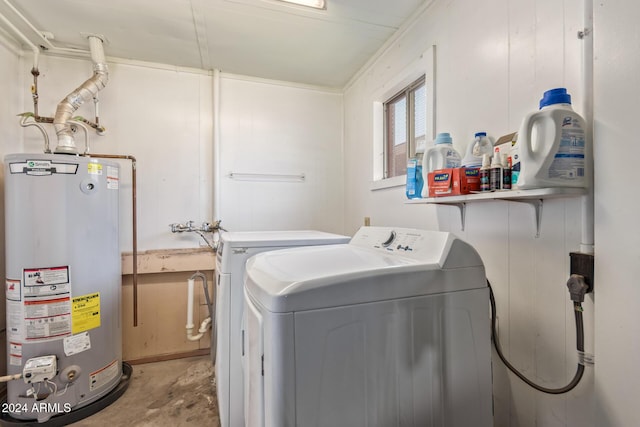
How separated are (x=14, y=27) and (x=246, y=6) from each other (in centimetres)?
144

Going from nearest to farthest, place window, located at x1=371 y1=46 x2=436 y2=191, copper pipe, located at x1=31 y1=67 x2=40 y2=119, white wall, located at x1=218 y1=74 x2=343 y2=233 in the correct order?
window, located at x1=371 y1=46 x2=436 y2=191, copper pipe, located at x1=31 y1=67 x2=40 y2=119, white wall, located at x1=218 y1=74 x2=343 y2=233

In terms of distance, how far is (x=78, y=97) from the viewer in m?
1.97

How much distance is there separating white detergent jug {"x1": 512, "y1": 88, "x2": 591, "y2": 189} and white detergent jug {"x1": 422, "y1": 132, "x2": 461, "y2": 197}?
1.43 feet

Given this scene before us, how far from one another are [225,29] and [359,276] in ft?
6.06

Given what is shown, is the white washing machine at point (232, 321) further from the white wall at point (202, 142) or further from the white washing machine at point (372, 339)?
the white wall at point (202, 142)

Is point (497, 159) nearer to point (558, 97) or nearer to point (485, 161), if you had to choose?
point (485, 161)

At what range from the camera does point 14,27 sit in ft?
5.80

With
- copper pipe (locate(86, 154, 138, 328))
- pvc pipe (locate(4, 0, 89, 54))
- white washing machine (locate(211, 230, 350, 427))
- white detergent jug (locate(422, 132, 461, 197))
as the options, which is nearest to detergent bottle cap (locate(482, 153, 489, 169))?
white detergent jug (locate(422, 132, 461, 197))

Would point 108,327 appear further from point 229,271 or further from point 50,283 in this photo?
point 229,271

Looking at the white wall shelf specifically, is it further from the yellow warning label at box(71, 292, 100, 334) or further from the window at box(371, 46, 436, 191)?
the yellow warning label at box(71, 292, 100, 334)

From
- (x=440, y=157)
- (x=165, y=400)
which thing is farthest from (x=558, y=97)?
(x=165, y=400)

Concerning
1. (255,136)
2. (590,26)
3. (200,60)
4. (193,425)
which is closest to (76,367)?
(193,425)

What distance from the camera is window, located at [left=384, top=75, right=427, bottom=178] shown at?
1.84m

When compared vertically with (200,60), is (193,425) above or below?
below
